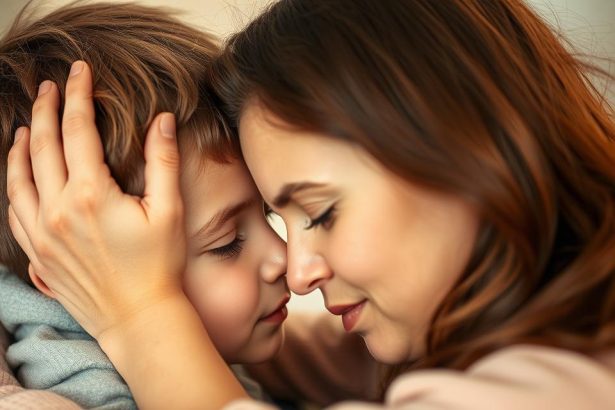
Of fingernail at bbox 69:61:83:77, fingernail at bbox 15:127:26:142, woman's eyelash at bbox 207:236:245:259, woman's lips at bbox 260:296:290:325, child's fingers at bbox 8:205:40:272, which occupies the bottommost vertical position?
woman's lips at bbox 260:296:290:325

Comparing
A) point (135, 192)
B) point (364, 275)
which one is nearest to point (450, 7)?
point (364, 275)

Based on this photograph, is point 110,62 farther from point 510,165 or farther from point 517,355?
point 517,355

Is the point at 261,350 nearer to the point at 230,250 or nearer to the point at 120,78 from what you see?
the point at 230,250

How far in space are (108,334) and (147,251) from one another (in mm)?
124

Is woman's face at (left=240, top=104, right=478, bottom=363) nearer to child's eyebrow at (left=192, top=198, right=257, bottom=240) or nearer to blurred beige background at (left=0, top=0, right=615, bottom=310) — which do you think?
child's eyebrow at (left=192, top=198, right=257, bottom=240)

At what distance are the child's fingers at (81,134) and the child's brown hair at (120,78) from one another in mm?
24

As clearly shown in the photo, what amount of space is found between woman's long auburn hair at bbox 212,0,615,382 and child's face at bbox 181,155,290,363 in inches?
7.6

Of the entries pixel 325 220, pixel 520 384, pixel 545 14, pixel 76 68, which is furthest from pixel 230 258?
pixel 545 14

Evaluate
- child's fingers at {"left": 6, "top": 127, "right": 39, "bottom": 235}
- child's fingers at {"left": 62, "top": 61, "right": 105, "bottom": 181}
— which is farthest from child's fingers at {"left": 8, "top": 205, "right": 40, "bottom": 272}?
child's fingers at {"left": 62, "top": 61, "right": 105, "bottom": 181}

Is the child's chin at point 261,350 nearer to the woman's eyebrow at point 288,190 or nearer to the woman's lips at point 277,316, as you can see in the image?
the woman's lips at point 277,316

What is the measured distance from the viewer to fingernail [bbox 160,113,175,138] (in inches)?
38.6

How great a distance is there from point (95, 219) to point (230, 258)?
0.71 feet

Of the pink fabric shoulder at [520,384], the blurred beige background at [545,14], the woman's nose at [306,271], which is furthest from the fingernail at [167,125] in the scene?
the blurred beige background at [545,14]

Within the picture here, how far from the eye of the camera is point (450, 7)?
877mm
